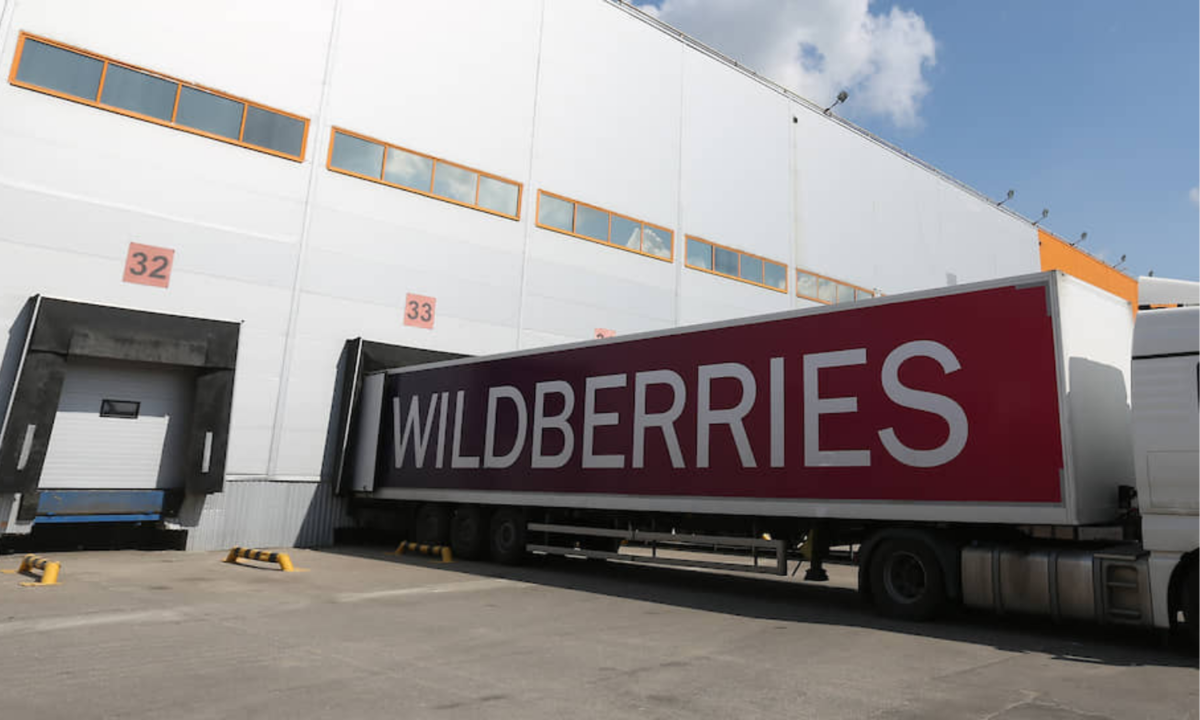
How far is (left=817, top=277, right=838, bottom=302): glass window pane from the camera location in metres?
25.6

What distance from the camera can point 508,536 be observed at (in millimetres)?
12930

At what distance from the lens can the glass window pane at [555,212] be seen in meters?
19.3

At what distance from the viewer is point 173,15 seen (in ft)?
47.8

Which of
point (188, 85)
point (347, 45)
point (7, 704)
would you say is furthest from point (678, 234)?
point (7, 704)

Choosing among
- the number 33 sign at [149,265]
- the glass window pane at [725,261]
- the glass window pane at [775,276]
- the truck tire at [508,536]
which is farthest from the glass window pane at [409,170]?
the glass window pane at [775,276]

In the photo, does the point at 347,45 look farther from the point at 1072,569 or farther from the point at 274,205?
the point at 1072,569

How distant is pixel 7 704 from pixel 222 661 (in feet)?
4.56

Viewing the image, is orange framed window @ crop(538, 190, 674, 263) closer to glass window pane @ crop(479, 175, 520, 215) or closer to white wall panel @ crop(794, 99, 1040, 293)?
glass window pane @ crop(479, 175, 520, 215)

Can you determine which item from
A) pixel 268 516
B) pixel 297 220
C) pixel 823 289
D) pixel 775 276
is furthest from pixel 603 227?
pixel 268 516

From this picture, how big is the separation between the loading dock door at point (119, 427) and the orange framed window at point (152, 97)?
16.3 feet

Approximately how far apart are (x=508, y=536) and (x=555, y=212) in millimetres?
9831

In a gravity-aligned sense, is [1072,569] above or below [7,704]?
above

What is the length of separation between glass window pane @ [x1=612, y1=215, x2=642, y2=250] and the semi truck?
928cm

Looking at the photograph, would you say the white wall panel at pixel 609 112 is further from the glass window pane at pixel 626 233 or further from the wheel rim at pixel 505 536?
the wheel rim at pixel 505 536
